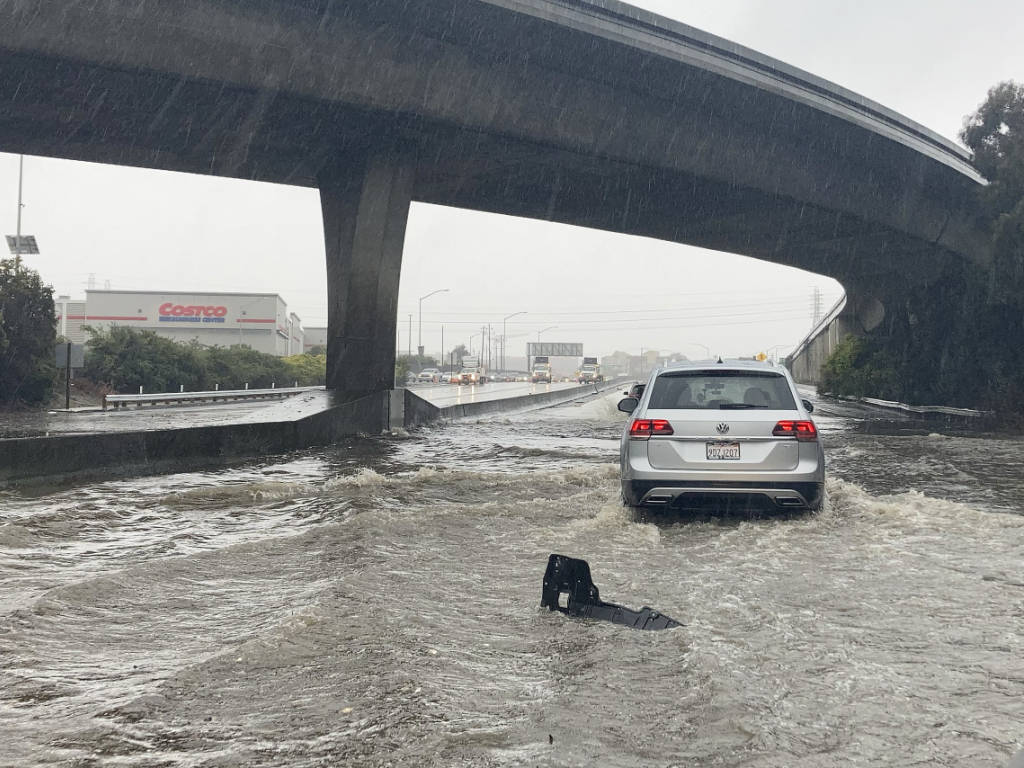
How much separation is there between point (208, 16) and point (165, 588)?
51.8 feet

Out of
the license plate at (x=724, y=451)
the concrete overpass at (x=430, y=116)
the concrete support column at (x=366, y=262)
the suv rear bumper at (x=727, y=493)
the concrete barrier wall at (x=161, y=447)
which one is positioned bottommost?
the concrete barrier wall at (x=161, y=447)

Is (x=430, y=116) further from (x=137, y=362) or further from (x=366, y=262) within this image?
(x=137, y=362)

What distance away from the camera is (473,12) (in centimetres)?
2125

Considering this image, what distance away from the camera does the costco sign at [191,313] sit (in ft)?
294

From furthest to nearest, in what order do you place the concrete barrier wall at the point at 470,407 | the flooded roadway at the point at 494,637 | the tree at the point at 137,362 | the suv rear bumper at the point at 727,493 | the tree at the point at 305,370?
the tree at the point at 305,370 < the tree at the point at 137,362 < the concrete barrier wall at the point at 470,407 < the suv rear bumper at the point at 727,493 < the flooded roadway at the point at 494,637

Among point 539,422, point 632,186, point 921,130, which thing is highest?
point 921,130

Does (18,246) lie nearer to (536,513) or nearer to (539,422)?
(539,422)

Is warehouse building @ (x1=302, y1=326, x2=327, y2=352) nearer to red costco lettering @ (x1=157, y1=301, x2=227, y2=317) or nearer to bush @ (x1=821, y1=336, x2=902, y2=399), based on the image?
red costco lettering @ (x1=157, y1=301, x2=227, y2=317)

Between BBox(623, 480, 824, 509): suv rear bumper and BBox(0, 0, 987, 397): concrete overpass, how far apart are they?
1451 cm

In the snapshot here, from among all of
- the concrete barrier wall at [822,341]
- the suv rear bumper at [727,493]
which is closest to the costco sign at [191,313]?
the concrete barrier wall at [822,341]

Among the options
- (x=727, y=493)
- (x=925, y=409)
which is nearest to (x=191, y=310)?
(x=925, y=409)

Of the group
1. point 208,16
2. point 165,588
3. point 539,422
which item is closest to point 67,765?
point 165,588

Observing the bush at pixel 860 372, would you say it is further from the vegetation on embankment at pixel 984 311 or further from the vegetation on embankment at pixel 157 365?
the vegetation on embankment at pixel 157 365

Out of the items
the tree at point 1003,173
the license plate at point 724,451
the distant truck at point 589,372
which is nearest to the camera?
the license plate at point 724,451
